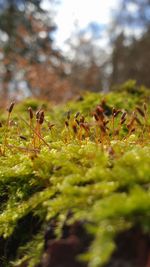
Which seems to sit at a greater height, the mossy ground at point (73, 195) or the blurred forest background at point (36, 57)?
the blurred forest background at point (36, 57)

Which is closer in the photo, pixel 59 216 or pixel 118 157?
pixel 59 216

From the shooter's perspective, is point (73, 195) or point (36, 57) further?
point (36, 57)

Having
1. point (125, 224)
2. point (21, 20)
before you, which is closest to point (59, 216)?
point (125, 224)

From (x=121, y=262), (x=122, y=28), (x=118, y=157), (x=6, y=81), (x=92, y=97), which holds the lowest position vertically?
(x=121, y=262)

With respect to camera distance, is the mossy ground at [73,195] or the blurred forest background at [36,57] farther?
the blurred forest background at [36,57]

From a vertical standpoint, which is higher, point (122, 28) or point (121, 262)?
point (122, 28)

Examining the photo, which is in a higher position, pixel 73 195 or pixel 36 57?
pixel 36 57

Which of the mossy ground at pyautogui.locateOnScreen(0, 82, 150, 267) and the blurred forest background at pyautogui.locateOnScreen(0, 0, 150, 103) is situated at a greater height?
the blurred forest background at pyautogui.locateOnScreen(0, 0, 150, 103)

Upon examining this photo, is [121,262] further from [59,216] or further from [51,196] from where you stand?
[51,196]

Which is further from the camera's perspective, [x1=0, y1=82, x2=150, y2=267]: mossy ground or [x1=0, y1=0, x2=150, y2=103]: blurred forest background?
[x1=0, y1=0, x2=150, y2=103]: blurred forest background

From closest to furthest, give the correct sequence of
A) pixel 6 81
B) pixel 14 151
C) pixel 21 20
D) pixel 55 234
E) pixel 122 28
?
pixel 55 234 < pixel 14 151 < pixel 21 20 < pixel 6 81 < pixel 122 28

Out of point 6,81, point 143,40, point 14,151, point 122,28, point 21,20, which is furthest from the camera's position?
point 122,28
